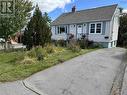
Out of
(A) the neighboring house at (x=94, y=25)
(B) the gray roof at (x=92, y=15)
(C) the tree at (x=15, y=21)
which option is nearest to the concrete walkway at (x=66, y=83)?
(C) the tree at (x=15, y=21)

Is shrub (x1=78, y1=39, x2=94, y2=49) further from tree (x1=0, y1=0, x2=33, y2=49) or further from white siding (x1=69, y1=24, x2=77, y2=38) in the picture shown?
tree (x1=0, y1=0, x2=33, y2=49)

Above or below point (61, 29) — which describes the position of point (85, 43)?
below

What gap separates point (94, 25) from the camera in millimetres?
20109

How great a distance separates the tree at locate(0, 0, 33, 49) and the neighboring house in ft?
26.4

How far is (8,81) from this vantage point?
6.79 metres

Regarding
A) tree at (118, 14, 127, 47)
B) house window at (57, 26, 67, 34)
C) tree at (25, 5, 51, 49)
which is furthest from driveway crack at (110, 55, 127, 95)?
house window at (57, 26, 67, 34)

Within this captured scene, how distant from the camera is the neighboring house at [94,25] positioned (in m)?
19.0

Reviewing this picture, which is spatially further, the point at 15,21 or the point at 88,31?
the point at 88,31

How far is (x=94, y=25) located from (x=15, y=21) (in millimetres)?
9865

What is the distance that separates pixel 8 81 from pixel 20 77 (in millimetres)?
626

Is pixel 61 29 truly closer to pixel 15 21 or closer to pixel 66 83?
pixel 15 21

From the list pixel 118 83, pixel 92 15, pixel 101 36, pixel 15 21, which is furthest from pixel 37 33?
pixel 92 15

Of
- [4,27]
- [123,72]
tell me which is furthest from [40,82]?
[4,27]

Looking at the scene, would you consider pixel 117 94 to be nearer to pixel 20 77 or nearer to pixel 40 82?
pixel 40 82
